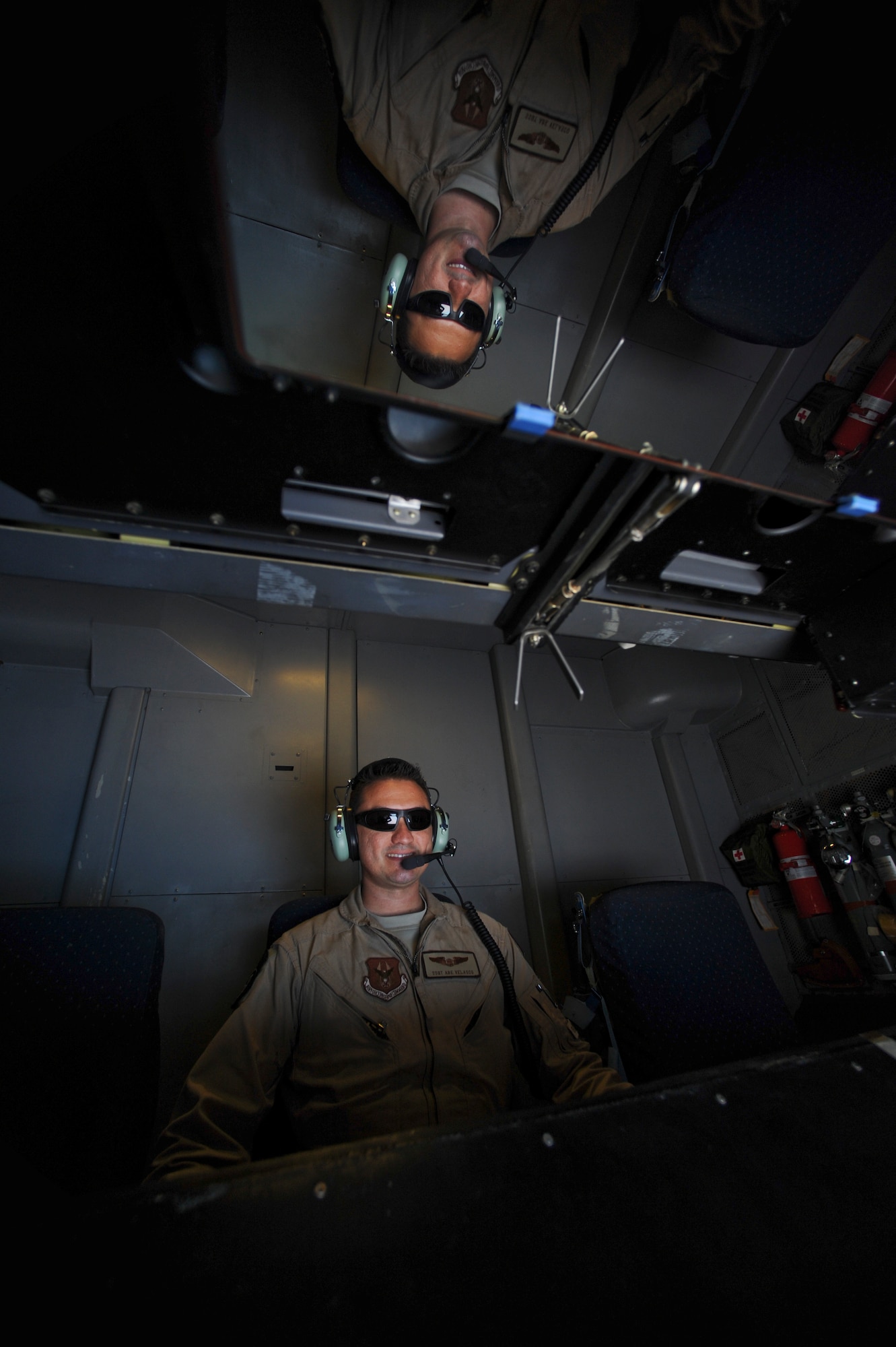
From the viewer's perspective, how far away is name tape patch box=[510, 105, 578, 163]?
1611 millimetres

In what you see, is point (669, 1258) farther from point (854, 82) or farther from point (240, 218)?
point (240, 218)

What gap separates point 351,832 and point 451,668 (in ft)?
4.99

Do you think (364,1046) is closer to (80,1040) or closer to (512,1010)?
(512,1010)

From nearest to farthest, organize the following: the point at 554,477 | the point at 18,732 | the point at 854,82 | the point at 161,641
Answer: the point at 554,477 → the point at 854,82 → the point at 18,732 → the point at 161,641

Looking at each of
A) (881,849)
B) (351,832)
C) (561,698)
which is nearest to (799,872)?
(881,849)

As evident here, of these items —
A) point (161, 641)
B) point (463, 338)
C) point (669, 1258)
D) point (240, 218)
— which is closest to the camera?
point (669, 1258)

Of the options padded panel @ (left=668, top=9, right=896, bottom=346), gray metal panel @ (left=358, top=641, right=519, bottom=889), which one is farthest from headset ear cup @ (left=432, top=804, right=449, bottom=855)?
padded panel @ (left=668, top=9, right=896, bottom=346)

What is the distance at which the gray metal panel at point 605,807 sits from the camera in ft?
9.07

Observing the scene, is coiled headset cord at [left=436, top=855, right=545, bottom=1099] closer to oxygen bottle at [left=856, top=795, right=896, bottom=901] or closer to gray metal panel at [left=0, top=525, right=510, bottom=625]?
gray metal panel at [left=0, top=525, right=510, bottom=625]

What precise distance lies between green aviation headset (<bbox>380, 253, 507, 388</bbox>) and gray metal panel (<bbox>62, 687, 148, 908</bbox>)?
1.93 metres

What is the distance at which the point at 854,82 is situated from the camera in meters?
1.40

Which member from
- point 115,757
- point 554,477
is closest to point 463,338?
point 554,477

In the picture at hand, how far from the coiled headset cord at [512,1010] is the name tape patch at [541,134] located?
2.45m

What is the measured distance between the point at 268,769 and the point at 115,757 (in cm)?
64
